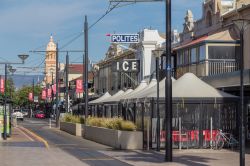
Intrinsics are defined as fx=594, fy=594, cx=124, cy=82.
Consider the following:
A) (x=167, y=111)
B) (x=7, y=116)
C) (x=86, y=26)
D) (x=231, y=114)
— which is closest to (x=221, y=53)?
(x=86, y=26)

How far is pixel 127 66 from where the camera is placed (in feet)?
176

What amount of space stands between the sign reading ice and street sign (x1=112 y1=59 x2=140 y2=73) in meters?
2.02

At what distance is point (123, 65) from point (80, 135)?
15.0m

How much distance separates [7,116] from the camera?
33000mm

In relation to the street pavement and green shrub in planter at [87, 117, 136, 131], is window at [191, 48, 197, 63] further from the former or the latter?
the street pavement

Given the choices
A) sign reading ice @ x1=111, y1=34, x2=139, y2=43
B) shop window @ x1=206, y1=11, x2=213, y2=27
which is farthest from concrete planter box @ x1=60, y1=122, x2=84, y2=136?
shop window @ x1=206, y1=11, x2=213, y2=27

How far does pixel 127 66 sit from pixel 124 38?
3.27 metres

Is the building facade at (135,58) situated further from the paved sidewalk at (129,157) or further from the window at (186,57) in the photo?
the paved sidewalk at (129,157)

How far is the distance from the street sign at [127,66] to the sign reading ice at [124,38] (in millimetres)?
2016

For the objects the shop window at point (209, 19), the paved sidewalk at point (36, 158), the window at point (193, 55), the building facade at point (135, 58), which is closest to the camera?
the paved sidewalk at point (36, 158)

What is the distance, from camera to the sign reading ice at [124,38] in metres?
53.8

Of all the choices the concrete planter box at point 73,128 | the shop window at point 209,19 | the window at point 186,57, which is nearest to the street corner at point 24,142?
the concrete planter box at point 73,128

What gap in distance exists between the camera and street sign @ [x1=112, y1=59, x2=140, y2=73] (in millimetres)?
52469

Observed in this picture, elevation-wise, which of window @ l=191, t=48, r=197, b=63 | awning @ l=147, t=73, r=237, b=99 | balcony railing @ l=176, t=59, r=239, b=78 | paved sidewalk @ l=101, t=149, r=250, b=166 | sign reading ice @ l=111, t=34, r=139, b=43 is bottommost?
paved sidewalk @ l=101, t=149, r=250, b=166
